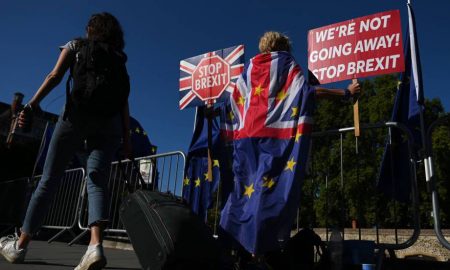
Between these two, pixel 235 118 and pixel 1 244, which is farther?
pixel 235 118

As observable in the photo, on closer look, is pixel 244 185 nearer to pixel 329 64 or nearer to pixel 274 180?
pixel 274 180

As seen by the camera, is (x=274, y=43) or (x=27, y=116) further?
(x=274, y=43)

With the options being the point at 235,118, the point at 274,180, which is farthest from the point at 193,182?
the point at 274,180

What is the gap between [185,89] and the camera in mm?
6004

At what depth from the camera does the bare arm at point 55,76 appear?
2.93 meters

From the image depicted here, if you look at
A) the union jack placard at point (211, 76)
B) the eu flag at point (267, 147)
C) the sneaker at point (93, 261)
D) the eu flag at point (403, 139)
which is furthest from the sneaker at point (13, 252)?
the union jack placard at point (211, 76)

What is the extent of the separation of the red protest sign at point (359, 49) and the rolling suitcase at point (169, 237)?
2.63m

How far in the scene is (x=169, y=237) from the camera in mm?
2416

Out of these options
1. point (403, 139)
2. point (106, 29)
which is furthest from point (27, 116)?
point (403, 139)

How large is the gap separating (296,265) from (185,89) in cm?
363

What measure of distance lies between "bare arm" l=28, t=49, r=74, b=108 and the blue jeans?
0.71ft

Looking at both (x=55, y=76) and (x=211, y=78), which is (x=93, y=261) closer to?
(x=55, y=76)

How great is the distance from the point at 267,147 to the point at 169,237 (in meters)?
1.13

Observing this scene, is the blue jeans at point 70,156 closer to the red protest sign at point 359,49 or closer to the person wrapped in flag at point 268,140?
the person wrapped in flag at point 268,140
